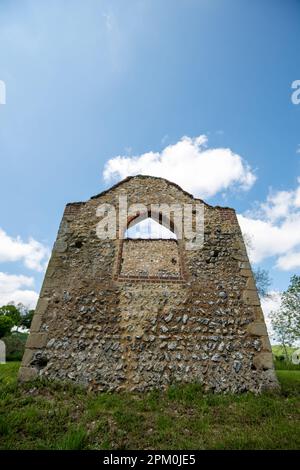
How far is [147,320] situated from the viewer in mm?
5828

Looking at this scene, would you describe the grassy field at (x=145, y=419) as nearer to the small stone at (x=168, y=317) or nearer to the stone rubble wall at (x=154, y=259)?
the small stone at (x=168, y=317)

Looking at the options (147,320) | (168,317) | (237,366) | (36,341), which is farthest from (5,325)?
(237,366)

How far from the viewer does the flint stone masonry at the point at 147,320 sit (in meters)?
5.28

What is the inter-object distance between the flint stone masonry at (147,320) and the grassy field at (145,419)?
36 centimetres

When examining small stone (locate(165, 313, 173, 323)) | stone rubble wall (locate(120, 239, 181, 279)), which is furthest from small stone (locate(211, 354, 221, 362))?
stone rubble wall (locate(120, 239, 181, 279))

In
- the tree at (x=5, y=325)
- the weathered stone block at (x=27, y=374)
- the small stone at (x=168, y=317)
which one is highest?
the tree at (x=5, y=325)

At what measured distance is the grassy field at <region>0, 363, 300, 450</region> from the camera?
3348mm

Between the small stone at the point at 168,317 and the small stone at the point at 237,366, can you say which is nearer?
the small stone at the point at 237,366

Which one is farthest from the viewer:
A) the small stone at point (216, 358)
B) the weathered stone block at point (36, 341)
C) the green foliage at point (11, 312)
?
the green foliage at point (11, 312)

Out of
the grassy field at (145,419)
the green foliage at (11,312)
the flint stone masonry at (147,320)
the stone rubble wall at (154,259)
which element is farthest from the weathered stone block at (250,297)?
the green foliage at (11,312)

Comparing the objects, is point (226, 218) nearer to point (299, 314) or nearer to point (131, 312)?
point (131, 312)

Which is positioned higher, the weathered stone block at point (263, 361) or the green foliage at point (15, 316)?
the green foliage at point (15, 316)

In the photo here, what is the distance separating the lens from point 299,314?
2195 centimetres
